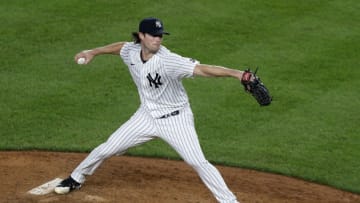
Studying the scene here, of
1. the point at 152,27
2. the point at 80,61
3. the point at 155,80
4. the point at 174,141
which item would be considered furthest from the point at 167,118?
the point at 80,61

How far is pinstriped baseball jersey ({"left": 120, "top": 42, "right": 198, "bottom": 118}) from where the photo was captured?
7.56 meters

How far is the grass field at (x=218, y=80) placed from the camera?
9852 mm

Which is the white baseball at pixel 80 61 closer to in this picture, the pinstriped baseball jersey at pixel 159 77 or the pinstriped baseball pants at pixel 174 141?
the pinstriped baseball jersey at pixel 159 77

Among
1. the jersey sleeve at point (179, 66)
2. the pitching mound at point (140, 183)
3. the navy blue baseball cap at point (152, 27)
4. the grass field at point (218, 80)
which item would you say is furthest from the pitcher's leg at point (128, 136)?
the grass field at point (218, 80)

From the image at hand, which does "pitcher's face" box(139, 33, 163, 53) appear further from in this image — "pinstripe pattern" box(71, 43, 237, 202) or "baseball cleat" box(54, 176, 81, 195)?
"baseball cleat" box(54, 176, 81, 195)

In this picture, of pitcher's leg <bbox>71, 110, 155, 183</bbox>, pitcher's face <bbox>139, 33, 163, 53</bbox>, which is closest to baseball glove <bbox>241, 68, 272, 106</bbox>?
pitcher's face <bbox>139, 33, 163, 53</bbox>

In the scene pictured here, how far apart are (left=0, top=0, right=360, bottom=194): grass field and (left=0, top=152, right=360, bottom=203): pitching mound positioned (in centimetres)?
22

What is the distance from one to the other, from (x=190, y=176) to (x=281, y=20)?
5070 millimetres

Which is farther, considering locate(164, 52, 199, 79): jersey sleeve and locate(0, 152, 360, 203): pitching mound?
locate(0, 152, 360, 203): pitching mound

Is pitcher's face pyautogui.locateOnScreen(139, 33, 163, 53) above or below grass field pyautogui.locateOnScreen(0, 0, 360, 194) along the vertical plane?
above

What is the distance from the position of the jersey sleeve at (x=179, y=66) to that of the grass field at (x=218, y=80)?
7.41 feet

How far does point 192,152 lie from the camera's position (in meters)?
7.73

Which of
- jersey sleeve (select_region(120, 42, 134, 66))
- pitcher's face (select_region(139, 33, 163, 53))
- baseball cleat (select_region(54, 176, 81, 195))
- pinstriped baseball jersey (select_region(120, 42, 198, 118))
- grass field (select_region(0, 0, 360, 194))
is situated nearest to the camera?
pinstriped baseball jersey (select_region(120, 42, 198, 118))

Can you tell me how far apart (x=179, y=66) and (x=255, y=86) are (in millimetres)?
752
